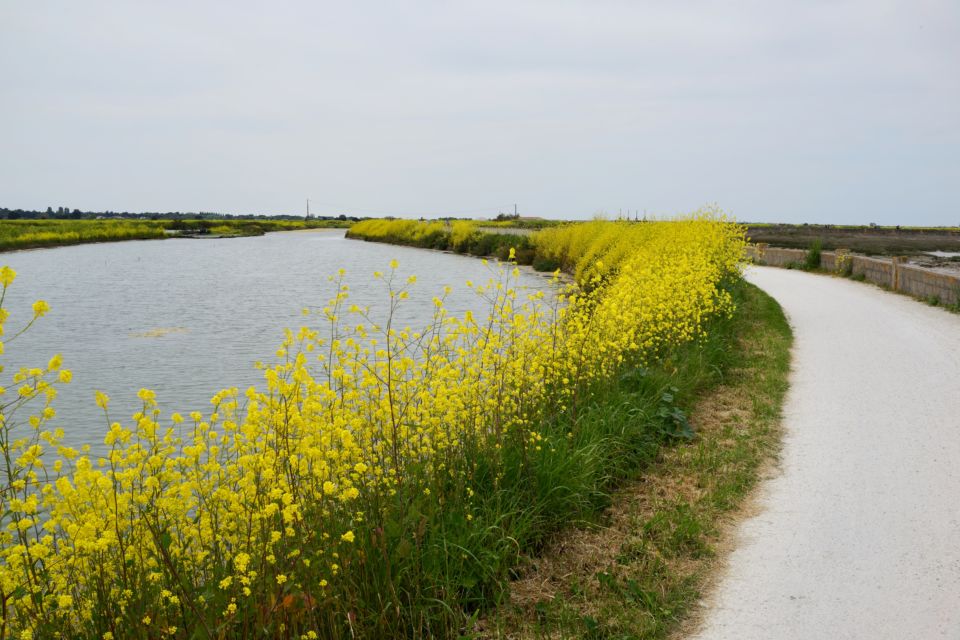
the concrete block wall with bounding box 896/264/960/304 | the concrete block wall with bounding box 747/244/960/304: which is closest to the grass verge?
the concrete block wall with bounding box 896/264/960/304

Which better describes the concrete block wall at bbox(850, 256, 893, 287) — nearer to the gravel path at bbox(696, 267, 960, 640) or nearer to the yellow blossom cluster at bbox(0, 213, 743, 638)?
the gravel path at bbox(696, 267, 960, 640)

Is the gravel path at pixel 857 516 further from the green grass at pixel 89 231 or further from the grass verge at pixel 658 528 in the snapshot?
the green grass at pixel 89 231

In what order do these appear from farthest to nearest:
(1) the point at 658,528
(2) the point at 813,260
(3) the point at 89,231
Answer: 1. (3) the point at 89,231
2. (2) the point at 813,260
3. (1) the point at 658,528

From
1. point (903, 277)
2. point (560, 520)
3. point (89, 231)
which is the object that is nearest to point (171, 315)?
point (560, 520)

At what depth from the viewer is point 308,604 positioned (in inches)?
128

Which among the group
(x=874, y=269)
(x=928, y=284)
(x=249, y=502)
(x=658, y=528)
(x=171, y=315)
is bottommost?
(x=658, y=528)

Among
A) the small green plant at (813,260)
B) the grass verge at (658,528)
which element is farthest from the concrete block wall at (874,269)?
the grass verge at (658,528)

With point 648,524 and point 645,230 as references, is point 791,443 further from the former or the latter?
point 645,230

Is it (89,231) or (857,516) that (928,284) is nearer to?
(857,516)

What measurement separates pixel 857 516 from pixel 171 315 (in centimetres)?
1686

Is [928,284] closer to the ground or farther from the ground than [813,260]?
closer to the ground

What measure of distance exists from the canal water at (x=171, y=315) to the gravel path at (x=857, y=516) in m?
6.64

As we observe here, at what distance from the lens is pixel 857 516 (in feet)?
18.1

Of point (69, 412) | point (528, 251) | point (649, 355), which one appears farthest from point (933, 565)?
point (528, 251)
